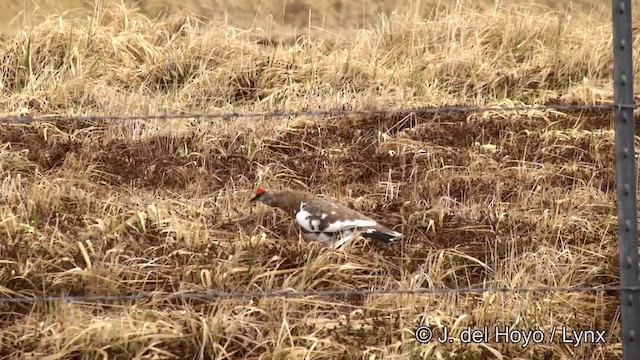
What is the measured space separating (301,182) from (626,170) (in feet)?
9.43

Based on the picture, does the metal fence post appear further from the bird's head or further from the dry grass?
the bird's head

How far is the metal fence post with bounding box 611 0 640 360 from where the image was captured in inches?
140

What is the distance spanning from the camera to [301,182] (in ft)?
20.5

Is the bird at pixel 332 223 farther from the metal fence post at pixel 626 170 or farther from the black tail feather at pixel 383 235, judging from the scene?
the metal fence post at pixel 626 170

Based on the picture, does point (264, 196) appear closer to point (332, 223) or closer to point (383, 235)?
point (332, 223)

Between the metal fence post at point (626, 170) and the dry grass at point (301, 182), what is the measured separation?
75cm

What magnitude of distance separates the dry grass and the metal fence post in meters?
0.75

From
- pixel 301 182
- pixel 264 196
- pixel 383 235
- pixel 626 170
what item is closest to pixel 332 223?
pixel 383 235

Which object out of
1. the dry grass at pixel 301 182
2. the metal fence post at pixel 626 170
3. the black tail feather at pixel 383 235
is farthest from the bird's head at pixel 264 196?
the metal fence post at pixel 626 170

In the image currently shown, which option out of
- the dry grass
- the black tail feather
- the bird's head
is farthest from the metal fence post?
the bird's head

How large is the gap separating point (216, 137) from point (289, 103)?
0.76 m

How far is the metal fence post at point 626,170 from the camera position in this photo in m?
3.56

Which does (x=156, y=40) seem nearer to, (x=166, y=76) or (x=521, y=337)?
(x=166, y=76)

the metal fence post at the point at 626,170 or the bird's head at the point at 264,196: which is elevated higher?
the metal fence post at the point at 626,170
